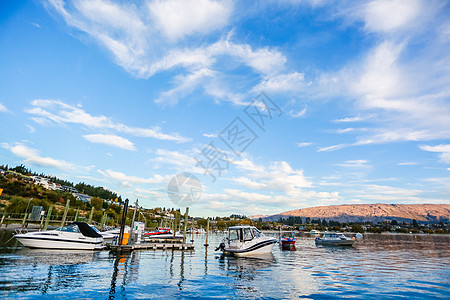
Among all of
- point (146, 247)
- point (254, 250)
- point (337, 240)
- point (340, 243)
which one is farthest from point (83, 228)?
point (340, 243)

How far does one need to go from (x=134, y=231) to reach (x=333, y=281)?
24.3 m

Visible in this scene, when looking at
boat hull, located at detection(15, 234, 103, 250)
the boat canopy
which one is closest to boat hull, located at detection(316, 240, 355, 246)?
boat hull, located at detection(15, 234, 103, 250)

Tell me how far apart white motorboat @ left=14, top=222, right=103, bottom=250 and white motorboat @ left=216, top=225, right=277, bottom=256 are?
47.7 feet

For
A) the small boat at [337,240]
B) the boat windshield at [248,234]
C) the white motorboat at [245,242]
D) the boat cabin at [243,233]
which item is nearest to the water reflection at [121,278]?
the white motorboat at [245,242]

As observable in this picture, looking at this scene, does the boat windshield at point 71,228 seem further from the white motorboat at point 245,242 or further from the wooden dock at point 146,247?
the white motorboat at point 245,242

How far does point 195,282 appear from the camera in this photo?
14.5 meters

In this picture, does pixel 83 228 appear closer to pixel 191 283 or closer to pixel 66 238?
pixel 66 238

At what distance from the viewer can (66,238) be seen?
24.1m

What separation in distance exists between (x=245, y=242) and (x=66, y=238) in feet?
62.7

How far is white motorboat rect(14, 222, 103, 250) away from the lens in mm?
23344

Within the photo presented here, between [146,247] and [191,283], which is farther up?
[146,247]

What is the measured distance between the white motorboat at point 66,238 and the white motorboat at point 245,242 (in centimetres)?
1454

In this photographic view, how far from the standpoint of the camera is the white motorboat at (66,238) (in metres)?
23.3

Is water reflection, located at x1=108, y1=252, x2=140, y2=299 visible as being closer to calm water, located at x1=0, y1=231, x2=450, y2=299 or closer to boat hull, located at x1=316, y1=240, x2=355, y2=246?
calm water, located at x1=0, y1=231, x2=450, y2=299
